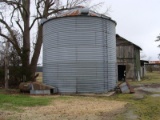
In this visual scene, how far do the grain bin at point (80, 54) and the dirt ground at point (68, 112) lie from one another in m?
4.71

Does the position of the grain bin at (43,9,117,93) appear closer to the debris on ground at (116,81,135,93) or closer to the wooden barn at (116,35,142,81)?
the debris on ground at (116,81,135,93)

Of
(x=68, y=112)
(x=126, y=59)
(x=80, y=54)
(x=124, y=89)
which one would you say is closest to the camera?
(x=68, y=112)

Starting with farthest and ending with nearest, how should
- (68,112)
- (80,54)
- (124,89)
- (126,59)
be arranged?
(126,59) → (124,89) → (80,54) → (68,112)

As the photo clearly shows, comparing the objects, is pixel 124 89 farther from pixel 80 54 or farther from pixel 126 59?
pixel 126 59

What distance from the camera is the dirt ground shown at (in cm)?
987

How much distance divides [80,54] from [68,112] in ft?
23.6

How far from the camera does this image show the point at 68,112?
36.1ft

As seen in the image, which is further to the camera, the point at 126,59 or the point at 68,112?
the point at 126,59

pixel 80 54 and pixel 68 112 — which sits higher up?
pixel 80 54

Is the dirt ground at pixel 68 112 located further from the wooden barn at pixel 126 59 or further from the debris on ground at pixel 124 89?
the wooden barn at pixel 126 59

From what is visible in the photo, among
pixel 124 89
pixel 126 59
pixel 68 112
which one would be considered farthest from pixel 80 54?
pixel 126 59

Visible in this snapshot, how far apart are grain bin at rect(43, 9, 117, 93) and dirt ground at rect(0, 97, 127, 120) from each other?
471 centimetres

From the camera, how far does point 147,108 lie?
12.3m

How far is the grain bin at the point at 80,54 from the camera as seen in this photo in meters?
17.7
